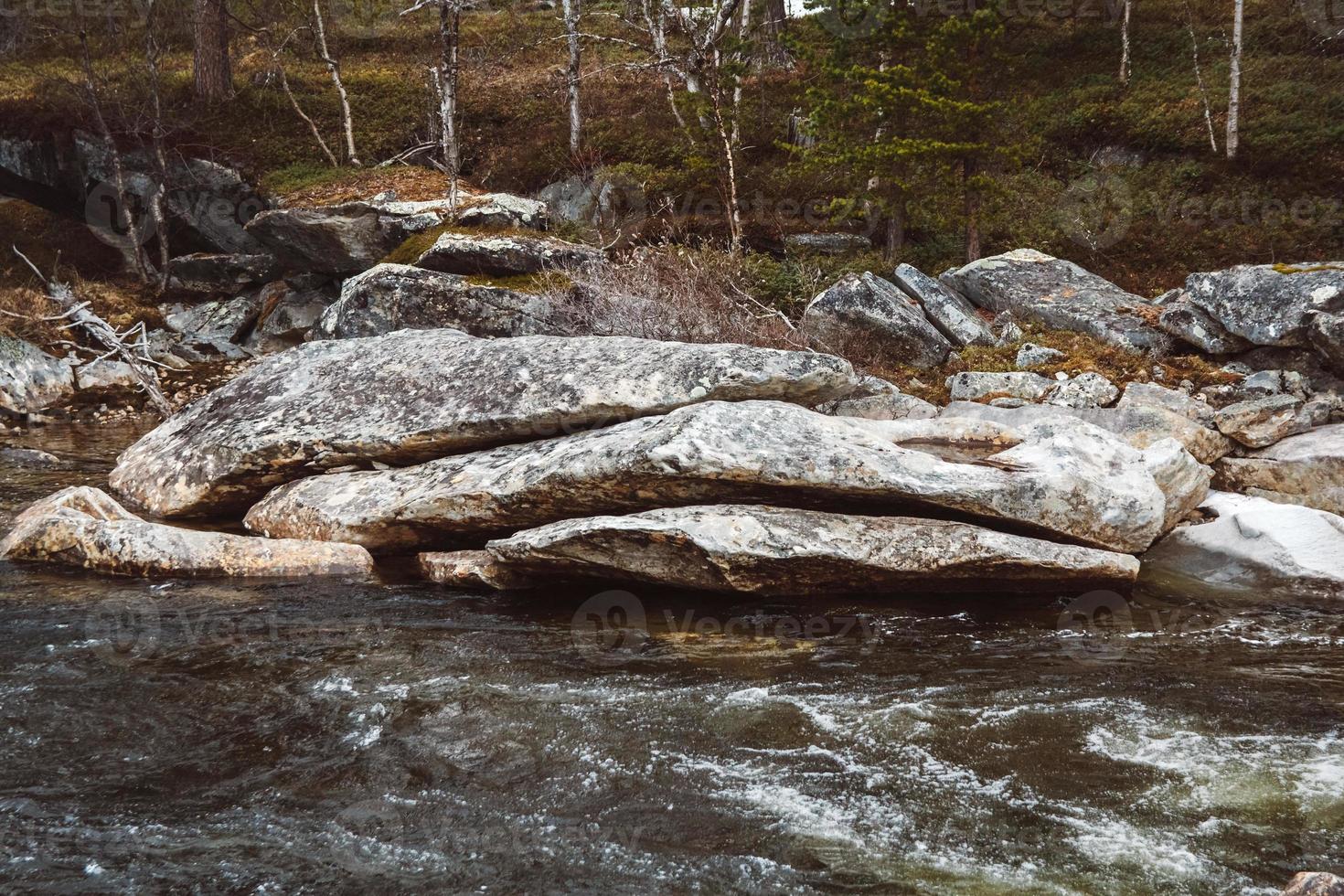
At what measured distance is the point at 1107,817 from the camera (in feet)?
14.9

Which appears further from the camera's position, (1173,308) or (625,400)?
(1173,308)

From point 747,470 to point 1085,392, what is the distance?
6.81m

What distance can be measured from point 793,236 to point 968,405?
8542mm

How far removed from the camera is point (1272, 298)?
12.7m

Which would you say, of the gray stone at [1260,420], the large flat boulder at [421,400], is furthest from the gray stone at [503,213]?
the gray stone at [1260,420]

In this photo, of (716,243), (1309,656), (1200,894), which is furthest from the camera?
(716,243)

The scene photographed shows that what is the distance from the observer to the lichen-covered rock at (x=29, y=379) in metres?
17.1

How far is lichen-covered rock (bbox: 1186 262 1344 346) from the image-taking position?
12359mm

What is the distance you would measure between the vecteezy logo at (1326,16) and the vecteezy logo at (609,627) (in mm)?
27414

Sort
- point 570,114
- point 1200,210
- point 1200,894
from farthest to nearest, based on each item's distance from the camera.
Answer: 1. point 570,114
2. point 1200,210
3. point 1200,894

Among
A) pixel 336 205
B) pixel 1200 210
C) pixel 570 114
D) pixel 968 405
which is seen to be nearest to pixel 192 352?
pixel 336 205

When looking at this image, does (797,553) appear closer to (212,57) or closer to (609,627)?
(609,627)

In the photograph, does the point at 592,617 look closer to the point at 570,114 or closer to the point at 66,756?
the point at 66,756

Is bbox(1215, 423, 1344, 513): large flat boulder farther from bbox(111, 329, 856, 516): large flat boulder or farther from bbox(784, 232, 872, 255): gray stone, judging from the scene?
bbox(784, 232, 872, 255): gray stone
